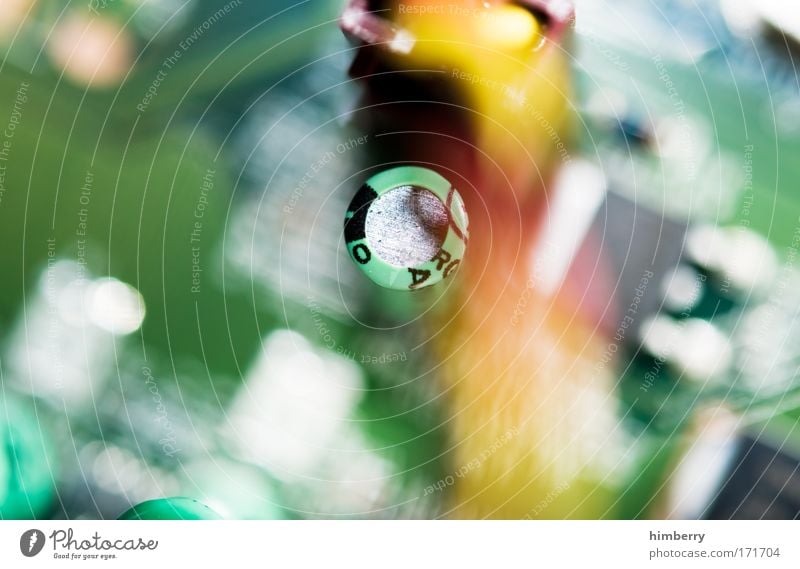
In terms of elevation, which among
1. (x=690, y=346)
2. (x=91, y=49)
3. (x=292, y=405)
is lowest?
(x=292, y=405)

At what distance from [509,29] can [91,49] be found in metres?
0.35

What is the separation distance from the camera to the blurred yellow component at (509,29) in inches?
19.9

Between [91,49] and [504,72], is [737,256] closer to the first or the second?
[504,72]

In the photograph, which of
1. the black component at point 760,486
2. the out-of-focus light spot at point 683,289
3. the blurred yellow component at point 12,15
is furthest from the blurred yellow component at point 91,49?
the black component at point 760,486

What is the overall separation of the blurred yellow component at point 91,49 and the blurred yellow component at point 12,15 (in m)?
0.03


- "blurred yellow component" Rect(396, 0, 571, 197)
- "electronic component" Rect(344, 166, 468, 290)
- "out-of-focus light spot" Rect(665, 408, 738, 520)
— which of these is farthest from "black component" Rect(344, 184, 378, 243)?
"out-of-focus light spot" Rect(665, 408, 738, 520)

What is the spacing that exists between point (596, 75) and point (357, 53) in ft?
0.69

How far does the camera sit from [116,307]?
49 centimetres

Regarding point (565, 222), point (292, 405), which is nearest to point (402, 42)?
point (565, 222)

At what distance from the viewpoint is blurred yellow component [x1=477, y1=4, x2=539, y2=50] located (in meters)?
0.51

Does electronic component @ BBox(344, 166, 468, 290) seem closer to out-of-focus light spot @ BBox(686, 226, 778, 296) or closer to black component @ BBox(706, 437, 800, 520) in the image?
out-of-focus light spot @ BBox(686, 226, 778, 296)

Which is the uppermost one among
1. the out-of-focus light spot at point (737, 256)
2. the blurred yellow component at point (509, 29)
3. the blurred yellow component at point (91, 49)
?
the blurred yellow component at point (509, 29)

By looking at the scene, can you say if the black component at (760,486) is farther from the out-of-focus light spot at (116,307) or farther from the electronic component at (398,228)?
the out-of-focus light spot at (116,307)
